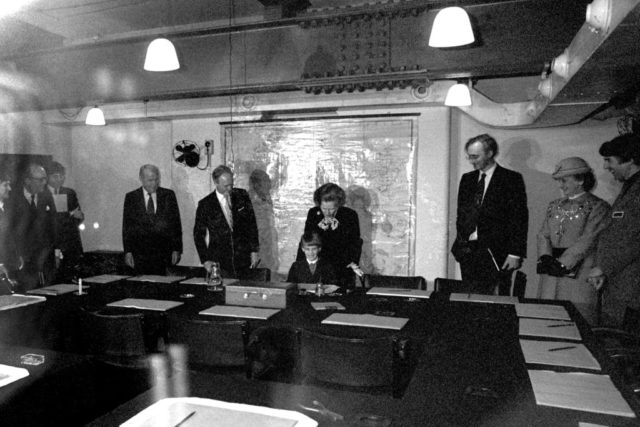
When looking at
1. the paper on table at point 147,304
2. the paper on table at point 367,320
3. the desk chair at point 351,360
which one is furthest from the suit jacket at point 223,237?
the desk chair at point 351,360

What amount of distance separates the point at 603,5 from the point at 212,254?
10.5 feet

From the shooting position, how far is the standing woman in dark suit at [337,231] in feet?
12.4

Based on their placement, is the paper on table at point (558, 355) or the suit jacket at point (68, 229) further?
the suit jacket at point (68, 229)

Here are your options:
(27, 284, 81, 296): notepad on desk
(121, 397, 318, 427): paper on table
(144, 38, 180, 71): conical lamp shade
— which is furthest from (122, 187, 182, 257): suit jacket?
(121, 397, 318, 427): paper on table

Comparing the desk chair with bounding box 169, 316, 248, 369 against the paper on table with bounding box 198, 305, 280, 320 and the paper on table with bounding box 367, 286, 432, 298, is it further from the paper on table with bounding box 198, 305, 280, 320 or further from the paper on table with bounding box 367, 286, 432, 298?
the paper on table with bounding box 367, 286, 432, 298

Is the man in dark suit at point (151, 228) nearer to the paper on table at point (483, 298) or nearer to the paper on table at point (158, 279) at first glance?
the paper on table at point (158, 279)

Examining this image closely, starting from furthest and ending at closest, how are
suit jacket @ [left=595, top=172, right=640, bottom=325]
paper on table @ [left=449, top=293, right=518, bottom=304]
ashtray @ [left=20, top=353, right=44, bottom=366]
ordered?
1. suit jacket @ [left=595, top=172, right=640, bottom=325]
2. paper on table @ [left=449, top=293, right=518, bottom=304]
3. ashtray @ [left=20, top=353, right=44, bottom=366]

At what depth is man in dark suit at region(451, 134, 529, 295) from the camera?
3969mm

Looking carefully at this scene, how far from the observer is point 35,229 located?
15.3 ft

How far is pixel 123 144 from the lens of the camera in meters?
6.20

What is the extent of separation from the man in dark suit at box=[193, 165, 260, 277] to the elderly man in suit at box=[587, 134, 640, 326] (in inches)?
101

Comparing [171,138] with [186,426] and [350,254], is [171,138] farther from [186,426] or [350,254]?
[186,426]

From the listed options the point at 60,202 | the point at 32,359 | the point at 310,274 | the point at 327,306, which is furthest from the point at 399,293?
the point at 60,202

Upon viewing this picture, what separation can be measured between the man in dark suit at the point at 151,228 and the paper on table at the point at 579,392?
357 centimetres
